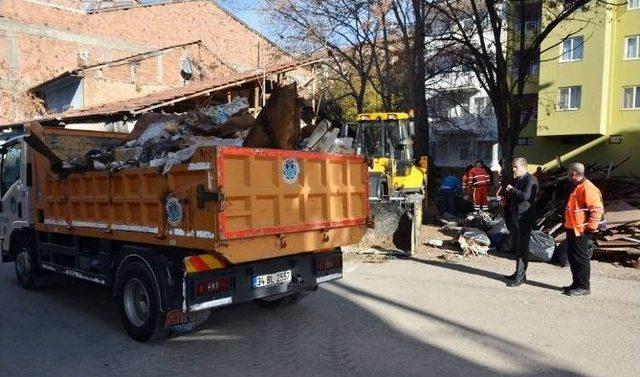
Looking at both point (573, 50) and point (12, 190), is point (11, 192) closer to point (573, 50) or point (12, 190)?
point (12, 190)

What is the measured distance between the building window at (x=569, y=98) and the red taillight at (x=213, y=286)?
32748 mm

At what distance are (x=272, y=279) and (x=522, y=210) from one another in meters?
4.03

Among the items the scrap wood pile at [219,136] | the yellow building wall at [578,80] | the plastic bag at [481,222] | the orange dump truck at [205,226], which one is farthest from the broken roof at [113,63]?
the yellow building wall at [578,80]

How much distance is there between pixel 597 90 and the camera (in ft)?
105

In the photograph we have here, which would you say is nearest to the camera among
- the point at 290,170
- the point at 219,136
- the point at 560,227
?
the point at 290,170

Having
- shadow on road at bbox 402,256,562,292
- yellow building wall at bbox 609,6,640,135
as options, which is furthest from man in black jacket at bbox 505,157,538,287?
yellow building wall at bbox 609,6,640,135

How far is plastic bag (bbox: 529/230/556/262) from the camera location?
9.58 meters

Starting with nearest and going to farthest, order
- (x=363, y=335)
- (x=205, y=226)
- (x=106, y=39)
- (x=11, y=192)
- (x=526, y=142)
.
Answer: (x=205, y=226), (x=363, y=335), (x=11, y=192), (x=106, y=39), (x=526, y=142)

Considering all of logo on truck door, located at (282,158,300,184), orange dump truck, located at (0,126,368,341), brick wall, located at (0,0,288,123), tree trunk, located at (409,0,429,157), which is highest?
brick wall, located at (0,0,288,123)

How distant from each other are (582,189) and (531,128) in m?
31.8

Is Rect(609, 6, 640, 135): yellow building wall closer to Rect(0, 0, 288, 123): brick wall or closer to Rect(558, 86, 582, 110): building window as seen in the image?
Rect(558, 86, 582, 110): building window

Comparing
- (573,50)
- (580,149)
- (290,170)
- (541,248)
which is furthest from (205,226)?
(580,149)

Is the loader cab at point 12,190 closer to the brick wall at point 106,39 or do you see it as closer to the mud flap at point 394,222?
the mud flap at point 394,222

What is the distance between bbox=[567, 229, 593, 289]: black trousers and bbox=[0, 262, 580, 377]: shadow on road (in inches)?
89.1
